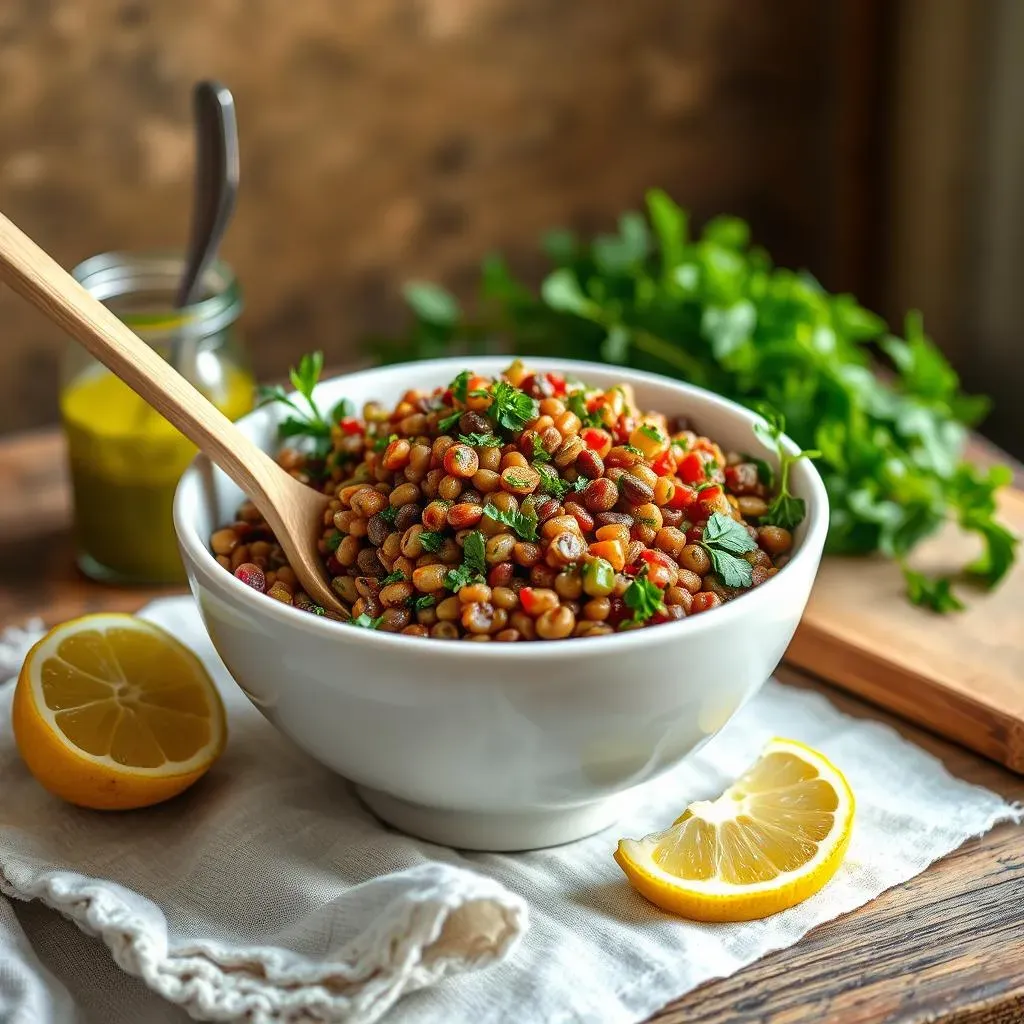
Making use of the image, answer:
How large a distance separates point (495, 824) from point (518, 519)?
0.34m

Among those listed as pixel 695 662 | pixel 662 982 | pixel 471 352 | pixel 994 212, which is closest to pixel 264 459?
pixel 695 662

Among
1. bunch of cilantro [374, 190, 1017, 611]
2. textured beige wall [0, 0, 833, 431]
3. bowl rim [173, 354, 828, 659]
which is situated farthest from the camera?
textured beige wall [0, 0, 833, 431]

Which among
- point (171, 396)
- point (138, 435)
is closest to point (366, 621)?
point (171, 396)

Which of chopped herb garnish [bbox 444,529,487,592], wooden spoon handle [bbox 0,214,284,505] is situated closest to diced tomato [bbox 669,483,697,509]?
chopped herb garnish [bbox 444,529,487,592]

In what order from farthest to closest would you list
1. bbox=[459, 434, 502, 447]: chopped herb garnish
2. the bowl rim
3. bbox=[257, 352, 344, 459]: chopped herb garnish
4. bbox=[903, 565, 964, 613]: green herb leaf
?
bbox=[903, 565, 964, 613]: green herb leaf, bbox=[257, 352, 344, 459]: chopped herb garnish, bbox=[459, 434, 502, 447]: chopped herb garnish, the bowl rim

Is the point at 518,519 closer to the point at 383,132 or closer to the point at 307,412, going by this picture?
the point at 307,412

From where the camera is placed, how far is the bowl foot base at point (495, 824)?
1.46 m

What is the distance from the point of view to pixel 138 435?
79.0 inches

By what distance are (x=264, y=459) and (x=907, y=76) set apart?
2439 millimetres

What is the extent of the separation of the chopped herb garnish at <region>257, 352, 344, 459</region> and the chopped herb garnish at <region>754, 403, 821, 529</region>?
20.7 inches

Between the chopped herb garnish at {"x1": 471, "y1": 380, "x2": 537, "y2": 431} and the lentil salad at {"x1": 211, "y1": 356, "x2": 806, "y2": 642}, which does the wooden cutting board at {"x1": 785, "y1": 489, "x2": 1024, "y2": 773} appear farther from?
the chopped herb garnish at {"x1": 471, "y1": 380, "x2": 537, "y2": 431}

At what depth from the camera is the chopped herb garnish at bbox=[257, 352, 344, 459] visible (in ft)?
5.42

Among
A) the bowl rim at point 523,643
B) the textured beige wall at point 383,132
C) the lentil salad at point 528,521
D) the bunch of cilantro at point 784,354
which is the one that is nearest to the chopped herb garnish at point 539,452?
the lentil salad at point 528,521

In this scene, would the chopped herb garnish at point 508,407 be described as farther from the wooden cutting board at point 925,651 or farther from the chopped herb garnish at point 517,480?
the wooden cutting board at point 925,651
